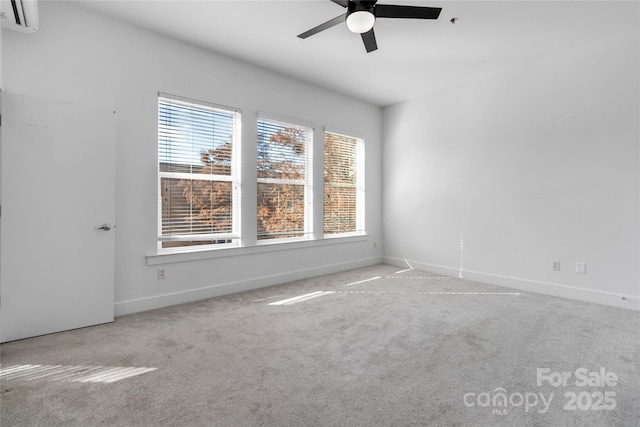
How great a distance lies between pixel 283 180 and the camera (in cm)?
460

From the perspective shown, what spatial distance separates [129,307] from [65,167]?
145 cm

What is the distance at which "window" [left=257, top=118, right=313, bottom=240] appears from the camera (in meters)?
4.37

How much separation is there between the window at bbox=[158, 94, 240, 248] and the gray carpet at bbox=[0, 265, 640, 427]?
834 millimetres

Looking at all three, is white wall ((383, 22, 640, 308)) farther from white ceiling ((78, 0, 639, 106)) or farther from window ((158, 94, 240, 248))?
window ((158, 94, 240, 248))

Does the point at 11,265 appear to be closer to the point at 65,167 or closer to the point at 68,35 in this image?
the point at 65,167

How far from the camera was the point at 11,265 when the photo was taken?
2.58 metres

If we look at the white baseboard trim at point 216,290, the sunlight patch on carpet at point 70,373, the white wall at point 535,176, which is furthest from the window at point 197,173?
the white wall at point 535,176

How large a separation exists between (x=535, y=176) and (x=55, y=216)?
206 inches

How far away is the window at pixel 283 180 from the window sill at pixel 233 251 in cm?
14

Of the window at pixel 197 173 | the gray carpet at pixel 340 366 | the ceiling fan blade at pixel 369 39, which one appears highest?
the ceiling fan blade at pixel 369 39

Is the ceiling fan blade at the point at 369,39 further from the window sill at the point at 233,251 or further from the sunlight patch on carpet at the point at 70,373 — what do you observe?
the sunlight patch on carpet at the point at 70,373

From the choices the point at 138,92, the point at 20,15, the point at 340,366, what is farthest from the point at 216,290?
the point at 20,15

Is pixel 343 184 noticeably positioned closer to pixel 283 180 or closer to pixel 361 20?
pixel 283 180

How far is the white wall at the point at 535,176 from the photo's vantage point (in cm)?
349
